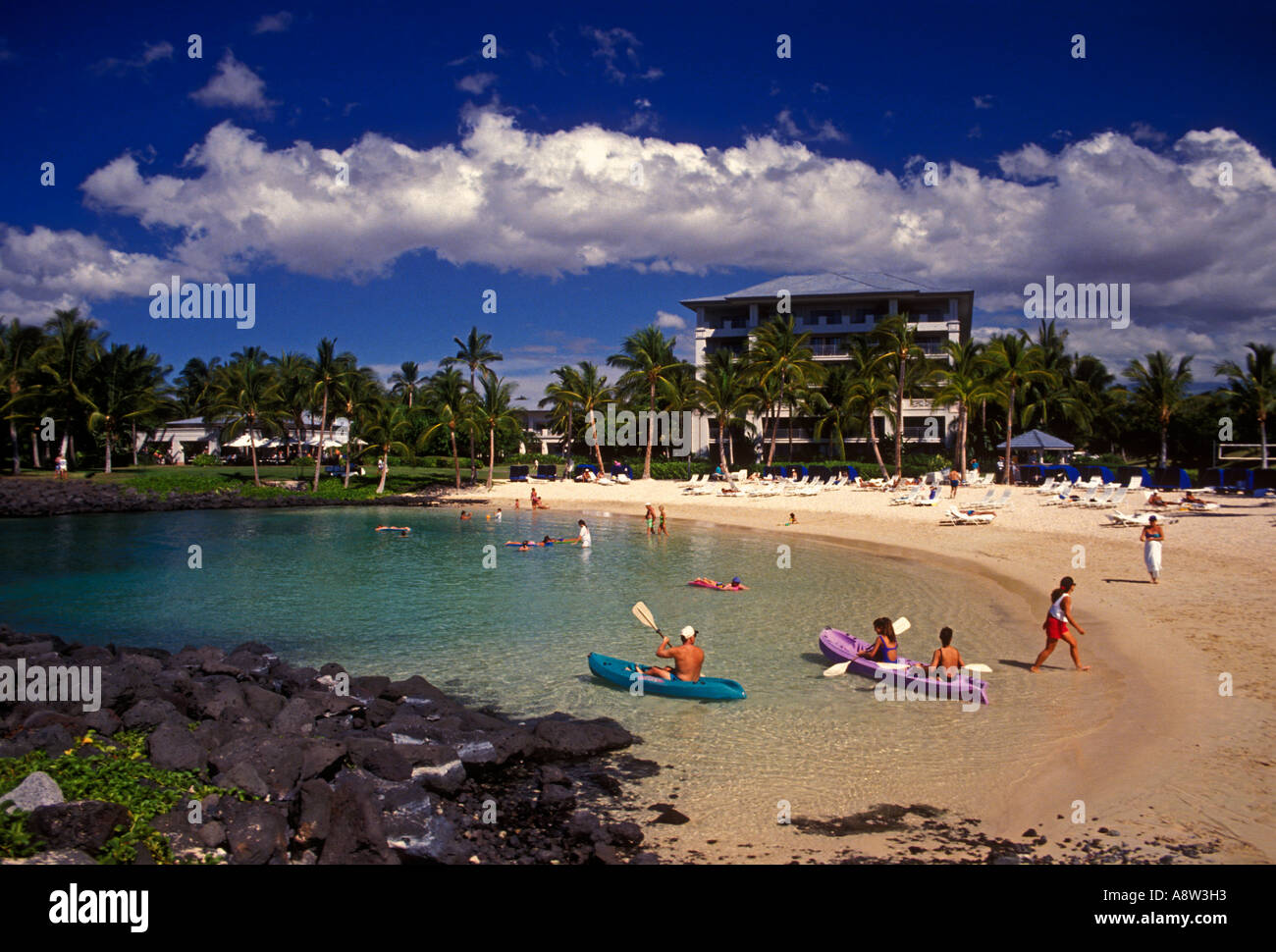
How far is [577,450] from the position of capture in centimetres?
7681

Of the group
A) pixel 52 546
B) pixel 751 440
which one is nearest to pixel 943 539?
pixel 52 546

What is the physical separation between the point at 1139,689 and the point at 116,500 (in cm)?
5229

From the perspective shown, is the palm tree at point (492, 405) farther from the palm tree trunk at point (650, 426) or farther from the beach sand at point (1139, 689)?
the beach sand at point (1139, 689)

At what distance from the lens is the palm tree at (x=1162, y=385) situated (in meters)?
56.9

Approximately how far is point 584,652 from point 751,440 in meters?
52.7

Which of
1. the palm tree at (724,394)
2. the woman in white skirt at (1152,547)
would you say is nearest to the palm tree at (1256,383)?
the palm tree at (724,394)

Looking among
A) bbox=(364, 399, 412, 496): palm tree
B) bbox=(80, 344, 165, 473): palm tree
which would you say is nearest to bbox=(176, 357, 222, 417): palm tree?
bbox=(80, 344, 165, 473): palm tree

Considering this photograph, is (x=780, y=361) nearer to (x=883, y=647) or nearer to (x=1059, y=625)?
(x=1059, y=625)

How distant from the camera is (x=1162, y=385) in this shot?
57188mm

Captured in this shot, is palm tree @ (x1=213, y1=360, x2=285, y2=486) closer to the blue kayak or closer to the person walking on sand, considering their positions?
the blue kayak

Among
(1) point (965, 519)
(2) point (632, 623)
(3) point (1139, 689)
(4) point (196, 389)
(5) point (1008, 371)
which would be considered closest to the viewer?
(3) point (1139, 689)

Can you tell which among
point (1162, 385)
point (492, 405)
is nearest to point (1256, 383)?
point (1162, 385)
